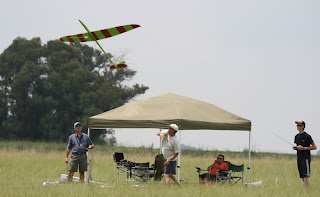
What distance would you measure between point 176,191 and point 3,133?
102 ft

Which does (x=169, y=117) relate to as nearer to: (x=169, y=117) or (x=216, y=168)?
(x=169, y=117)

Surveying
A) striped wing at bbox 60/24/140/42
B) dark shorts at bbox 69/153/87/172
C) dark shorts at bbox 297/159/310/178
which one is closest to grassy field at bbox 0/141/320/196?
dark shorts at bbox 297/159/310/178

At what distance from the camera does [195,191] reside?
10.8 metres

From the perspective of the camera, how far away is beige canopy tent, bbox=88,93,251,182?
12891 millimetres

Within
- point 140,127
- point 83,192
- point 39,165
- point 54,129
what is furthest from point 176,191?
point 54,129

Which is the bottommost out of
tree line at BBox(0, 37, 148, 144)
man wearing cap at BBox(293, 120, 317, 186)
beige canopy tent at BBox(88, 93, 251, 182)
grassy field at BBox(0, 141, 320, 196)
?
grassy field at BBox(0, 141, 320, 196)

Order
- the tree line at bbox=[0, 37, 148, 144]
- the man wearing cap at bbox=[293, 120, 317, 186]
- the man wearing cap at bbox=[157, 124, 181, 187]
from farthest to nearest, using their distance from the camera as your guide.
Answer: the tree line at bbox=[0, 37, 148, 144], the man wearing cap at bbox=[293, 120, 317, 186], the man wearing cap at bbox=[157, 124, 181, 187]

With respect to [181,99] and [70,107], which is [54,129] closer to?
[70,107]

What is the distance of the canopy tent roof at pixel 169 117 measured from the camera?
1289cm

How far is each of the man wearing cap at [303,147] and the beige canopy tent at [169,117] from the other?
1563mm

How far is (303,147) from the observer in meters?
11.9

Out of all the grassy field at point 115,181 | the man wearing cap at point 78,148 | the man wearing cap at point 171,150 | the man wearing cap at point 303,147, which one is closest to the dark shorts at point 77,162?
the man wearing cap at point 78,148

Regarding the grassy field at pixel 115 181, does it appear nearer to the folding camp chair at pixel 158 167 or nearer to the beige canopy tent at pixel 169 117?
the folding camp chair at pixel 158 167

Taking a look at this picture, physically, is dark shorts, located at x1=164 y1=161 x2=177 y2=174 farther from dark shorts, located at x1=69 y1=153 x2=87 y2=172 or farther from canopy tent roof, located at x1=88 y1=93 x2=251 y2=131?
dark shorts, located at x1=69 y1=153 x2=87 y2=172
